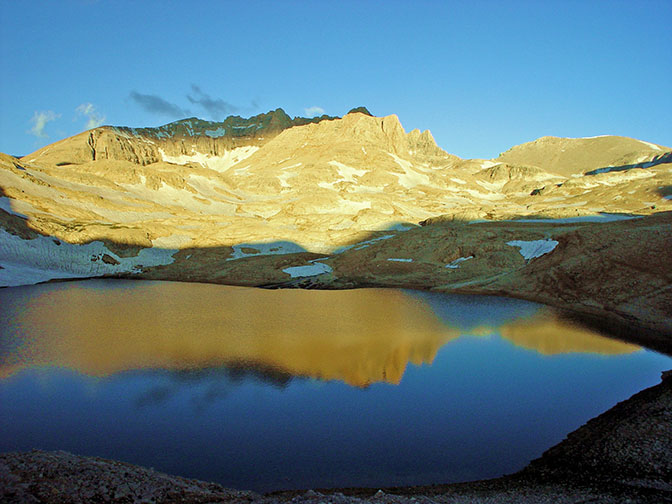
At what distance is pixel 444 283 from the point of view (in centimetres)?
4653

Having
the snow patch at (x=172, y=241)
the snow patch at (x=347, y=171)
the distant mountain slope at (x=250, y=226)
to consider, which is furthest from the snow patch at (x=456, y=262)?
the snow patch at (x=347, y=171)

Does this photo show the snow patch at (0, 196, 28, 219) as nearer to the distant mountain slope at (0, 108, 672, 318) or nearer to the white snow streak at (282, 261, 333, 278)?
the distant mountain slope at (0, 108, 672, 318)

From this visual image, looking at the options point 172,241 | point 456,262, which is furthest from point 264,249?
point 456,262

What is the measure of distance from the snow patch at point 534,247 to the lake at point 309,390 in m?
19.1

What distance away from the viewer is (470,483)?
11.0m

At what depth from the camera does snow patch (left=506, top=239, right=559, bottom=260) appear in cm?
4922

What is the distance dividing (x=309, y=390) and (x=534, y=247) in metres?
43.4

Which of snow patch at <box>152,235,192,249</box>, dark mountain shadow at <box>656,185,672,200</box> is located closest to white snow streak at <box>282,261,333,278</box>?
snow patch at <box>152,235,192,249</box>

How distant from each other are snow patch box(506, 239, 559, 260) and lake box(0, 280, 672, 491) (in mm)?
19096

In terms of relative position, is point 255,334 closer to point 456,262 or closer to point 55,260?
point 456,262

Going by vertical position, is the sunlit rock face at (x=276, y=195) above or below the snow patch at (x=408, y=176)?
below

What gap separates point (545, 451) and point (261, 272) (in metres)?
45.4

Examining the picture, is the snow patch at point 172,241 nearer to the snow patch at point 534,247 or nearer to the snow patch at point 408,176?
the snow patch at point 534,247

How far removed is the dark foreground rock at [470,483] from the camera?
28.6 ft
